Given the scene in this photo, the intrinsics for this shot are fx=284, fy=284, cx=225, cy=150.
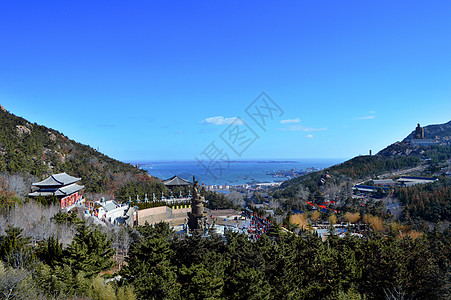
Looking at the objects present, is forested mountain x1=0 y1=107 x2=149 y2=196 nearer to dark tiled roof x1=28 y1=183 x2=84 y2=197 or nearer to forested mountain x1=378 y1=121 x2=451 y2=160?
dark tiled roof x1=28 y1=183 x2=84 y2=197

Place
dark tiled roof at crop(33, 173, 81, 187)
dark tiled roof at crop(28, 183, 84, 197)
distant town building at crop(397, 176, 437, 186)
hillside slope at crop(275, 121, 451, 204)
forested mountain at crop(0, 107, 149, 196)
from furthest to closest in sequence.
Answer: hillside slope at crop(275, 121, 451, 204), distant town building at crop(397, 176, 437, 186), forested mountain at crop(0, 107, 149, 196), dark tiled roof at crop(33, 173, 81, 187), dark tiled roof at crop(28, 183, 84, 197)

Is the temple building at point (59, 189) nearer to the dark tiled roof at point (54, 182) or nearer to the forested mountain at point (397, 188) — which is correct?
the dark tiled roof at point (54, 182)

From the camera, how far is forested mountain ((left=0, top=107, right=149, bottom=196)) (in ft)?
118

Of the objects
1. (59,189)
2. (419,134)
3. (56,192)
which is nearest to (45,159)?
(59,189)

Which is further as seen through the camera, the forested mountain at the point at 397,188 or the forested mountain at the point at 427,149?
the forested mountain at the point at 427,149

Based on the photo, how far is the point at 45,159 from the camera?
42719 millimetres

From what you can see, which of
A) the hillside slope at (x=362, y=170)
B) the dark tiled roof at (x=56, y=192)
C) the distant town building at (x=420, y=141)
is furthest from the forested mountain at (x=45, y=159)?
the distant town building at (x=420, y=141)

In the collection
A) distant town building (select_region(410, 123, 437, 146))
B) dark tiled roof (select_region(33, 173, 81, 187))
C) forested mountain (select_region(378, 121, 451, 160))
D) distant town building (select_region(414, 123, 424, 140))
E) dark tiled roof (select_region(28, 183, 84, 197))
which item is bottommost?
dark tiled roof (select_region(28, 183, 84, 197))

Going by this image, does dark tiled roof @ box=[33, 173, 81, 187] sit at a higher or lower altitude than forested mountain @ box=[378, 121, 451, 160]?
lower

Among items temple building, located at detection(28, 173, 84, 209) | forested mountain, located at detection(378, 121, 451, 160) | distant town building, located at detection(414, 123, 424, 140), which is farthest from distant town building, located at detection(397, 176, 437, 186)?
temple building, located at detection(28, 173, 84, 209)

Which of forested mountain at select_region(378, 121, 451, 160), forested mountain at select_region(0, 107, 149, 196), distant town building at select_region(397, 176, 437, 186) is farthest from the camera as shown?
forested mountain at select_region(378, 121, 451, 160)

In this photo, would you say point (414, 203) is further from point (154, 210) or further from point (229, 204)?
point (154, 210)

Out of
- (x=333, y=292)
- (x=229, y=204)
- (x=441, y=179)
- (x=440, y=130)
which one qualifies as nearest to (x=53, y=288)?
(x=333, y=292)

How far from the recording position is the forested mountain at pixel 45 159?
118ft
